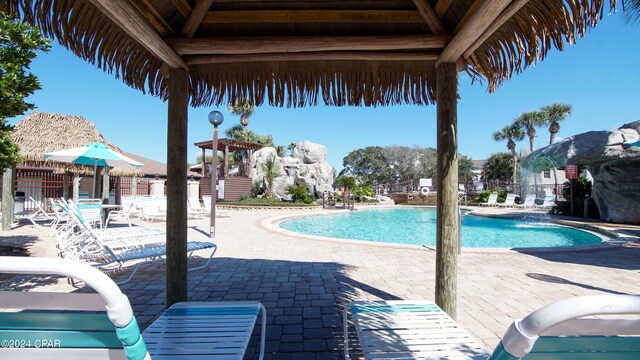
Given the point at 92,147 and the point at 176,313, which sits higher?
the point at 92,147

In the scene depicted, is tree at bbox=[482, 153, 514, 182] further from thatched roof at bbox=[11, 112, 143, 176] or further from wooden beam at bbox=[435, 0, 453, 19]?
wooden beam at bbox=[435, 0, 453, 19]

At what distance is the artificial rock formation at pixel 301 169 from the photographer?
24.7 m

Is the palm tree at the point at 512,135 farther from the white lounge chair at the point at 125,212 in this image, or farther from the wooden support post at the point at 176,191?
the wooden support post at the point at 176,191

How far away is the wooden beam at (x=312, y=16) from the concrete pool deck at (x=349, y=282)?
2.82 m

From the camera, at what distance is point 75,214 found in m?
4.37

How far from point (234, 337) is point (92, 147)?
27.4 ft

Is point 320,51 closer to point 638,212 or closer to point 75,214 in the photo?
point 75,214

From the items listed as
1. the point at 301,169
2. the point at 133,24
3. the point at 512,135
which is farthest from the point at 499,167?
the point at 133,24

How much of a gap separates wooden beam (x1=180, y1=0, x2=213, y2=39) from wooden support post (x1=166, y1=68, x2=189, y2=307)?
0.43m

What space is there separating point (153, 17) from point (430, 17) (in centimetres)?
233

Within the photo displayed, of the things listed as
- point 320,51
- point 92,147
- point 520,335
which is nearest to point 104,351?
point 520,335

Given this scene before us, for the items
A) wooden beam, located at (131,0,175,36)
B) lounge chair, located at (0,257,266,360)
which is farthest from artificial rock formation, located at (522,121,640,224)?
lounge chair, located at (0,257,266,360)

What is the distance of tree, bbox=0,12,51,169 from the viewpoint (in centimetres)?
416

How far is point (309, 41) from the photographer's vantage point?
2.80 m
